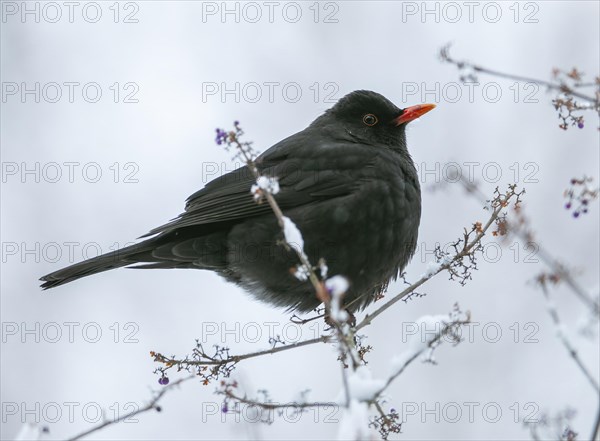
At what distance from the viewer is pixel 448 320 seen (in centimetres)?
280

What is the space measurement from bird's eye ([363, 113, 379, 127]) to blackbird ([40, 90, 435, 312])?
1.41 ft

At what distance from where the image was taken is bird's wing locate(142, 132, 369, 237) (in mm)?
5035

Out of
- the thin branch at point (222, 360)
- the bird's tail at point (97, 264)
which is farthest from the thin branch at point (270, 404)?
the bird's tail at point (97, 264)

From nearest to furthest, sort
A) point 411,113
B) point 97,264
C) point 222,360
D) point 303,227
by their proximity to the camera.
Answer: point 222,360 → point 303,227 → point 97,264 → point 411,113

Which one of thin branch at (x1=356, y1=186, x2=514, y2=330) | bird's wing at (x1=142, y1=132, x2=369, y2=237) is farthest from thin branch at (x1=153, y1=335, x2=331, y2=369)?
bird's wing at (x1=142, y1=132, x2=369, y2=237)

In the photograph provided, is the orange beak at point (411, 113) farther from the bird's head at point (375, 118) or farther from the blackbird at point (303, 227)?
the blackbird at point (303, 227)

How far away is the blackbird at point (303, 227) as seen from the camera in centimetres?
480

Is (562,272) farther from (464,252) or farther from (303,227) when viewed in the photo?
(303,227)

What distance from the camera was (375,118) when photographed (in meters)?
5.86

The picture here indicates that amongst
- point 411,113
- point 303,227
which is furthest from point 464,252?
point 411,113

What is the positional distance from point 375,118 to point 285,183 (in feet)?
3.70

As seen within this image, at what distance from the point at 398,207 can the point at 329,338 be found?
4.42 feet

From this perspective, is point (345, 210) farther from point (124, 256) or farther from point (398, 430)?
point (398, 430)

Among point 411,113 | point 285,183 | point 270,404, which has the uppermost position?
point 411,113
